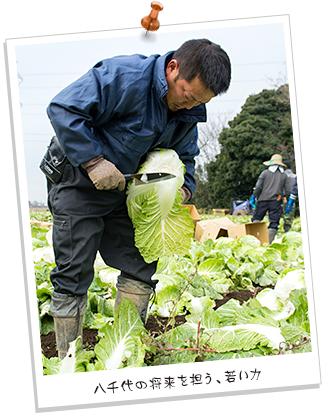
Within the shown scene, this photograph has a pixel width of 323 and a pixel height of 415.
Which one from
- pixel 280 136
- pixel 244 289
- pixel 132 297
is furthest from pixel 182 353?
pixel 280 136

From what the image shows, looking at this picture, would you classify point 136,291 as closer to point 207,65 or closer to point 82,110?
point 82,110

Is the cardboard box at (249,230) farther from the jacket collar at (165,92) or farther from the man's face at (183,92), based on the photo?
the man's face at (183,92)

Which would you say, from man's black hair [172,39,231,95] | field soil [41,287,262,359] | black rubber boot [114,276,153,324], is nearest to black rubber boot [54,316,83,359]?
field soil [41,287,262,359]

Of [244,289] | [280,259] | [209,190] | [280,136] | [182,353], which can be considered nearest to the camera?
[182,353]

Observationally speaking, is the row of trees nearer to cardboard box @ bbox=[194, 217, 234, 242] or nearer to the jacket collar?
cardboard box @ bbox=[194, 217, 234, 242]

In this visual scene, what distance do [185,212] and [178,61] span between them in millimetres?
948

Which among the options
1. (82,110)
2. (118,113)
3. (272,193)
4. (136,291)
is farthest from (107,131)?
→ (272,193)

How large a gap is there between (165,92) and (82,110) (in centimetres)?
46

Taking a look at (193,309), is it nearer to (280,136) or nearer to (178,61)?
(178,61)

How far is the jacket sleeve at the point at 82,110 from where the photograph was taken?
1785 millimetres

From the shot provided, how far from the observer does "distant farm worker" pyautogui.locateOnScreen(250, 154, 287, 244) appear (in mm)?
7043

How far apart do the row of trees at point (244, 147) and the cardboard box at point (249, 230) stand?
1037cm

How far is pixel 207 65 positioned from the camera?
177 centimetres

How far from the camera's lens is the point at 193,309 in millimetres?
2760
